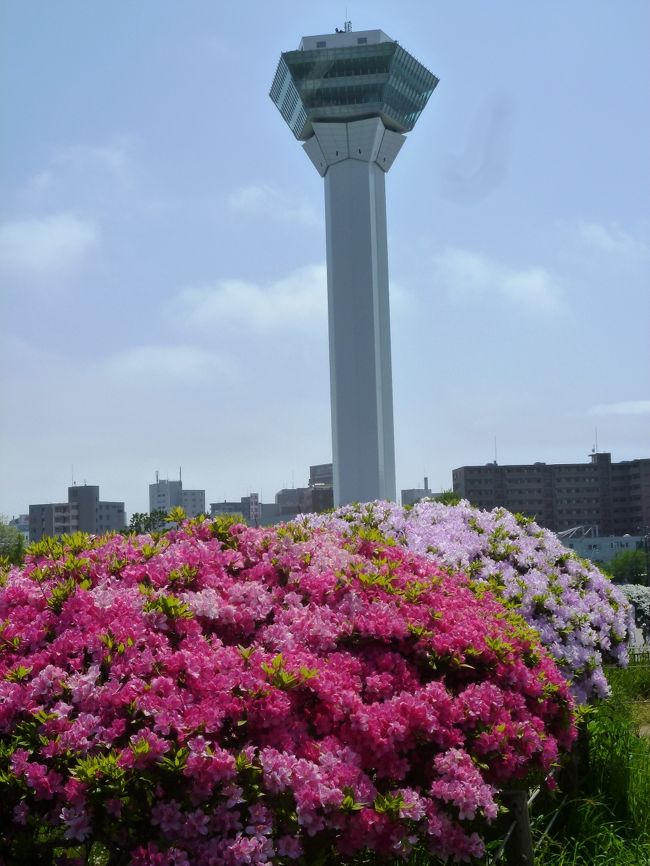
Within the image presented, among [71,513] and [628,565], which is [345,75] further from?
[71,513]

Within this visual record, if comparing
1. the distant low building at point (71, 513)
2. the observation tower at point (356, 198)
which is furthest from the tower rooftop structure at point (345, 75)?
the distant low building at point (71, 513)

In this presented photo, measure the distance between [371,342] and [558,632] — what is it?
3300 inches

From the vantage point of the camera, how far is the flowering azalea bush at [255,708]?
10.9 feet

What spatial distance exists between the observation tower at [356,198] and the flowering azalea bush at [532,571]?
79163 mm

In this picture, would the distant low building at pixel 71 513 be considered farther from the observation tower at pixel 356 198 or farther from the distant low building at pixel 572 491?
the observation tower at pixel 356 198

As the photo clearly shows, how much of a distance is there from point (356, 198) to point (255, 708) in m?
92.4

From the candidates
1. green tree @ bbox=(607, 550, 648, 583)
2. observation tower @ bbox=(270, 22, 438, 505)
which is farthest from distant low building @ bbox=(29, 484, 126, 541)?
green tree @ bbox=(607, 550, 648, 583)

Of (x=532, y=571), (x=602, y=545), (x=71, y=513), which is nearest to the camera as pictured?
(x=532, y=571)

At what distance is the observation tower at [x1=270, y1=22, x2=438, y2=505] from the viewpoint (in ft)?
295

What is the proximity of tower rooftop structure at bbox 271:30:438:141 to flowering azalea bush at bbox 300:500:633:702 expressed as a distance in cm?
9598

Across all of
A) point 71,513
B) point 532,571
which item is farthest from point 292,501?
point 532,571

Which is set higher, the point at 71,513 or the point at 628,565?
the point at 71,513

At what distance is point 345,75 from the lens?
97312 mm

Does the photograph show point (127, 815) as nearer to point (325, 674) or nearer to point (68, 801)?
point (68, 801)
